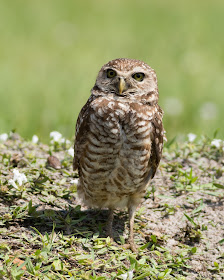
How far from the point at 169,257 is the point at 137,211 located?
0.65m

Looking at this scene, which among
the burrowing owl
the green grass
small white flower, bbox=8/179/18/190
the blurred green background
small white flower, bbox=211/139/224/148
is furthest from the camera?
the blurred green background

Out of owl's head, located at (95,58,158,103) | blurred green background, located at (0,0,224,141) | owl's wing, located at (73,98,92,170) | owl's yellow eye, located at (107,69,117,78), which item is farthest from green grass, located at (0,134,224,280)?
blurred green background, located at (0,0,224,141)

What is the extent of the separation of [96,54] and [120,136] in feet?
22.4

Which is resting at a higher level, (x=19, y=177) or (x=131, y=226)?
(x=19, y=177)

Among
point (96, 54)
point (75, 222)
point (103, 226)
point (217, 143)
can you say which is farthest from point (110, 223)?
point (96, 54)

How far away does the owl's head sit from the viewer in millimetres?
4051

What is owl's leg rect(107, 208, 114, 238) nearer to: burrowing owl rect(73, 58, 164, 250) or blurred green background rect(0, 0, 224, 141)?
burrowing owl rect(73, 58, 164, 250)

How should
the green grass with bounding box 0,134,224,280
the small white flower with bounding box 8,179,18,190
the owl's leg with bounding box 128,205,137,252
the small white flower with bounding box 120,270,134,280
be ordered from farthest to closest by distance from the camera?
the small white flower with bounding box 8,179,18,190, the owl's leg with bounding box 128,205,137,252, the green grass with bounding box 0,134,224,280, the small white flower with bounding box 120,270,134,280

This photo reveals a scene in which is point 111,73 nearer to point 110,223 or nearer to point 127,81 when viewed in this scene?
point 127,81

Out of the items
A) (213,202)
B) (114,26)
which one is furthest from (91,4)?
(213,202)

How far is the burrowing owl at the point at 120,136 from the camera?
3.96 meters

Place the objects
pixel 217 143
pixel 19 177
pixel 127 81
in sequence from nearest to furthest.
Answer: pixel 127 81
pixel 19 177
pixel 217 143

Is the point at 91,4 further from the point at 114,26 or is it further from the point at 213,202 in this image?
the point at 213,202

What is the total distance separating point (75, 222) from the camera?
4184mm
